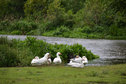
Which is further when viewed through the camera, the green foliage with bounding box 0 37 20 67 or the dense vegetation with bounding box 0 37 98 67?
the dense vegetation with bounding box 0 37 98 67

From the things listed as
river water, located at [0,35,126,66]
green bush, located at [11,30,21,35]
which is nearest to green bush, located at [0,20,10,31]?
green bush, located at [11,30,21,35]

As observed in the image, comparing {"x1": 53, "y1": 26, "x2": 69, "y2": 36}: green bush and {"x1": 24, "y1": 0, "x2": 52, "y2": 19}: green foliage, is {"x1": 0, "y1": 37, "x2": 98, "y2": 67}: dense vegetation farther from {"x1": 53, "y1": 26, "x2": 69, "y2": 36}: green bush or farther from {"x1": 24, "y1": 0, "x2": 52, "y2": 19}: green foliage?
{"x1": 24, "y1": 0, "x2": 52, "y2": 19}: green foliage

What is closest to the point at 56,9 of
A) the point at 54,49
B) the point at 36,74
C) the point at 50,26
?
the point at 50,26

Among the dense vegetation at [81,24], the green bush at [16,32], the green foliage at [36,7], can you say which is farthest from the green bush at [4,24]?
the green foliage at [36,7]

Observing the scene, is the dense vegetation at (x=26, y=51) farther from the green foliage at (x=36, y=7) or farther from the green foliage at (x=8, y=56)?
the green foliage at (x=36, y=7)

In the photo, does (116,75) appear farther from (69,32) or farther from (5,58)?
(69,32)

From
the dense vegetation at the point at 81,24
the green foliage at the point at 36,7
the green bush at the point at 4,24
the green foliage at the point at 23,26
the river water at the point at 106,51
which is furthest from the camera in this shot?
the green foliage at the point at 36,7

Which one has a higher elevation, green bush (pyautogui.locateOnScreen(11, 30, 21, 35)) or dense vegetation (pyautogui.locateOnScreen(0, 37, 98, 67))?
dense vegetation (pyautogui.locateOnScreen(0, 37, 98, 67))

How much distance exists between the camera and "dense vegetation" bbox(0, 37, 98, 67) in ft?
58.9

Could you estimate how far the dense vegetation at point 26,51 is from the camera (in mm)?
17953

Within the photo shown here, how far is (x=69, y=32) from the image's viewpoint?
2338 inches

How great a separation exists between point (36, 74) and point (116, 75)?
12.7 feet

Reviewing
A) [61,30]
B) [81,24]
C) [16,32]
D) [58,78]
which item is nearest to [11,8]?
[16,32]

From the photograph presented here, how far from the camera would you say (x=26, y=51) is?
19.5 m
